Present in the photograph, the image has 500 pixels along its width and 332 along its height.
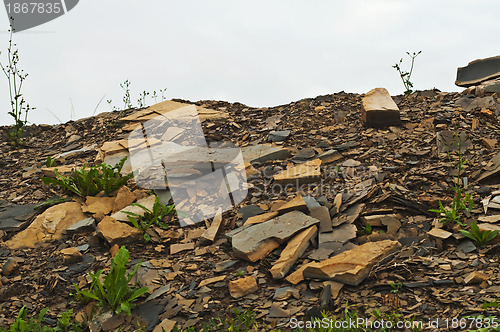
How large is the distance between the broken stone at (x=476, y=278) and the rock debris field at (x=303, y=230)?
0.06ft

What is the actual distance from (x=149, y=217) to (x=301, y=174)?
6.37 ft

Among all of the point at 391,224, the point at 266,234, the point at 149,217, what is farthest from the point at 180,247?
the point at 391,224

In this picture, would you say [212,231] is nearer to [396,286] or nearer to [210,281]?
[210,281]

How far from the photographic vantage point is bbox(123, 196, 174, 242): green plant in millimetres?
5375

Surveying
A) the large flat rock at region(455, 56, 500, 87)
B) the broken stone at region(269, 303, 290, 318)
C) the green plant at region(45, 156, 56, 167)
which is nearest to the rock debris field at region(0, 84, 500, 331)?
the broken stone at region(269, 303, 290, 318)

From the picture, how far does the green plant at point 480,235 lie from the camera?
443 cm

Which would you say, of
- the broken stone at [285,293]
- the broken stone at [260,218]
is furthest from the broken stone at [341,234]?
the broken stone at [285,293]

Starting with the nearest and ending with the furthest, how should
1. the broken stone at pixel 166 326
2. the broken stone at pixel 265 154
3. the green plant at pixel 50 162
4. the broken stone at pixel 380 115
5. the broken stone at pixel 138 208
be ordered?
the broken stone at pixel 166 326 < the broken stone at pixel 138 208 < the broken stone at pixel 265 154 < the broken stone at pixel 380 115 < the green plant at pixel 50 162

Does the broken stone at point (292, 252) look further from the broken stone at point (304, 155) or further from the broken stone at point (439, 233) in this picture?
the broken stone at point (304, 155)

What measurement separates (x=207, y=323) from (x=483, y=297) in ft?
7.51

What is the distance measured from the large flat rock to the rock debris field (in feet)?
→ 2.32

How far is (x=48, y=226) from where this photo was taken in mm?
5785

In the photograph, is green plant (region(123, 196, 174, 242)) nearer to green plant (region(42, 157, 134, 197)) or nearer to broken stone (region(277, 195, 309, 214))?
green plant (region(42, 157, 134, 197))

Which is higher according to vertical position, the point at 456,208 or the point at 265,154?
the point at 265,154
